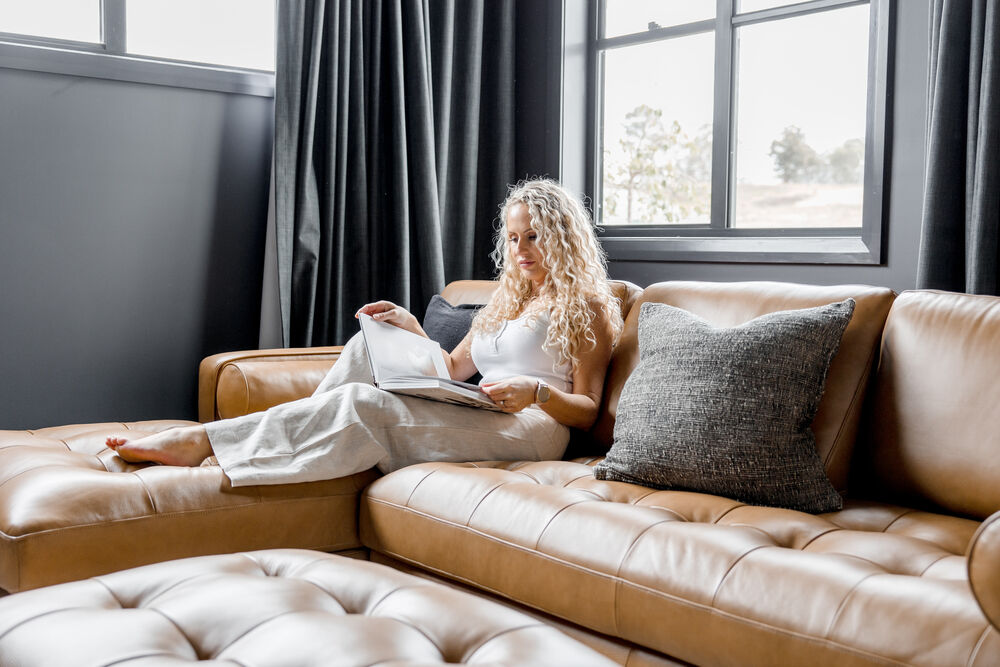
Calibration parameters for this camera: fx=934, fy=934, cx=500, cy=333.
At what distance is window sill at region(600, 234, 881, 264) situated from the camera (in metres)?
2.77

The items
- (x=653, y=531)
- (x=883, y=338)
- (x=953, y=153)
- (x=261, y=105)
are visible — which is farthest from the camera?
(x=261, y=105)

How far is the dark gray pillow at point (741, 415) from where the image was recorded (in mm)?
1816

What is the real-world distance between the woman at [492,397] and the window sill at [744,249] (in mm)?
699

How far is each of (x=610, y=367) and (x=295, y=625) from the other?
1408 mm

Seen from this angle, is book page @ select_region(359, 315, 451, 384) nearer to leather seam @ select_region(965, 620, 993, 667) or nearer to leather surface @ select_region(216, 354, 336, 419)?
leather surface @ select_region(216, 354, 336, 419)

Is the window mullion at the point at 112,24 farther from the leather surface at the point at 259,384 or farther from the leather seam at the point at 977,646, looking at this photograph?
the leather seam at the point at 977,646

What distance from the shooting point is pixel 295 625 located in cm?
118

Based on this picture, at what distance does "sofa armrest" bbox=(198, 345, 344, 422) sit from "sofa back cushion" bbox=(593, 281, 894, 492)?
2.62 ft

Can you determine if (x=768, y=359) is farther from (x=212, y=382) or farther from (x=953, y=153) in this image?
(x=212, y=382)

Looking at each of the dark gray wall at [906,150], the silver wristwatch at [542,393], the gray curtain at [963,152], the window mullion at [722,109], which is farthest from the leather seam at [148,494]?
the window mullion at [722,109]

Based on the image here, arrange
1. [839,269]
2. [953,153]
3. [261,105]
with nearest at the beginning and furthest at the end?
[953,153]
[839,269]
[261,105]

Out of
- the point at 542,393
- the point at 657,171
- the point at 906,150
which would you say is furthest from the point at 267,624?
the point at 657,171

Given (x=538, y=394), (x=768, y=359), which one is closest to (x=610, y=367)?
(x=538, y=394)

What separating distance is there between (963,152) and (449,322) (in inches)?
57.7
